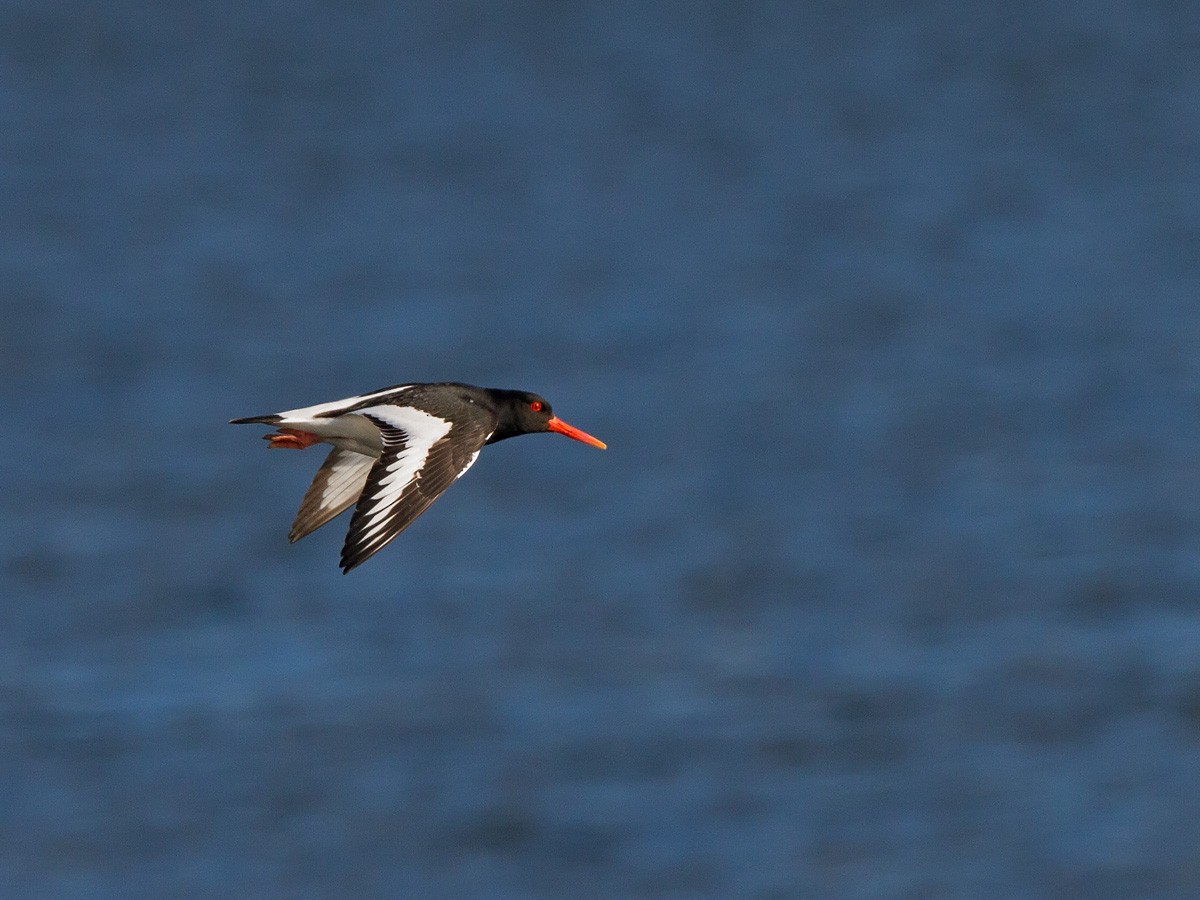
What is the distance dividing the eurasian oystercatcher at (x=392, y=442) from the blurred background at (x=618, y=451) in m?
16.7

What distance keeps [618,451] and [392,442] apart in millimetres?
31193

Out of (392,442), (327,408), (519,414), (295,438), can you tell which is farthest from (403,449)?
(519,414)

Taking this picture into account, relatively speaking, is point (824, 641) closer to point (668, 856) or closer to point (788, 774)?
point (788, 774)

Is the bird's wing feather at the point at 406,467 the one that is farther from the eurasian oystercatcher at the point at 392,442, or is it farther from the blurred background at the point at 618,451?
the blurred background at the point at 618,451

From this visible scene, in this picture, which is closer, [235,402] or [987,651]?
[987,651]

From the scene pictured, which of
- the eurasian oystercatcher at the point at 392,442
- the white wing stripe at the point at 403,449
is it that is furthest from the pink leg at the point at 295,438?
the white wing stripe at the point at 403,449

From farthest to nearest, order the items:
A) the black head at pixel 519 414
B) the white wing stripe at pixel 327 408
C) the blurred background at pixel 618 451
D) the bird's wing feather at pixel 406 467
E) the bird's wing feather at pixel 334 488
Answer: the blurred background at pixel 618 451
the black head at pixel 519 414
the bird's wing feather at pixel 334 488
the white wing stripe at pixel 327 408
the bird's wing feather at pixel 406 467

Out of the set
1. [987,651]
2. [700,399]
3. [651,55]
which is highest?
[651,55]

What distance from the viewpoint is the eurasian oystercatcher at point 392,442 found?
11250mm

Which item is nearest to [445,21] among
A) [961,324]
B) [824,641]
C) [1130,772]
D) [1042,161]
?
[1042,161]

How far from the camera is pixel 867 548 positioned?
39.6m

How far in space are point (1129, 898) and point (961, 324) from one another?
2397cm

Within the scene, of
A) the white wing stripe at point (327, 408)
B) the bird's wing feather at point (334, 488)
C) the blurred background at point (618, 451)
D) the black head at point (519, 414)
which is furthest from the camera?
the blurred background at point (618, 451)

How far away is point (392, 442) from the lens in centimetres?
1172
